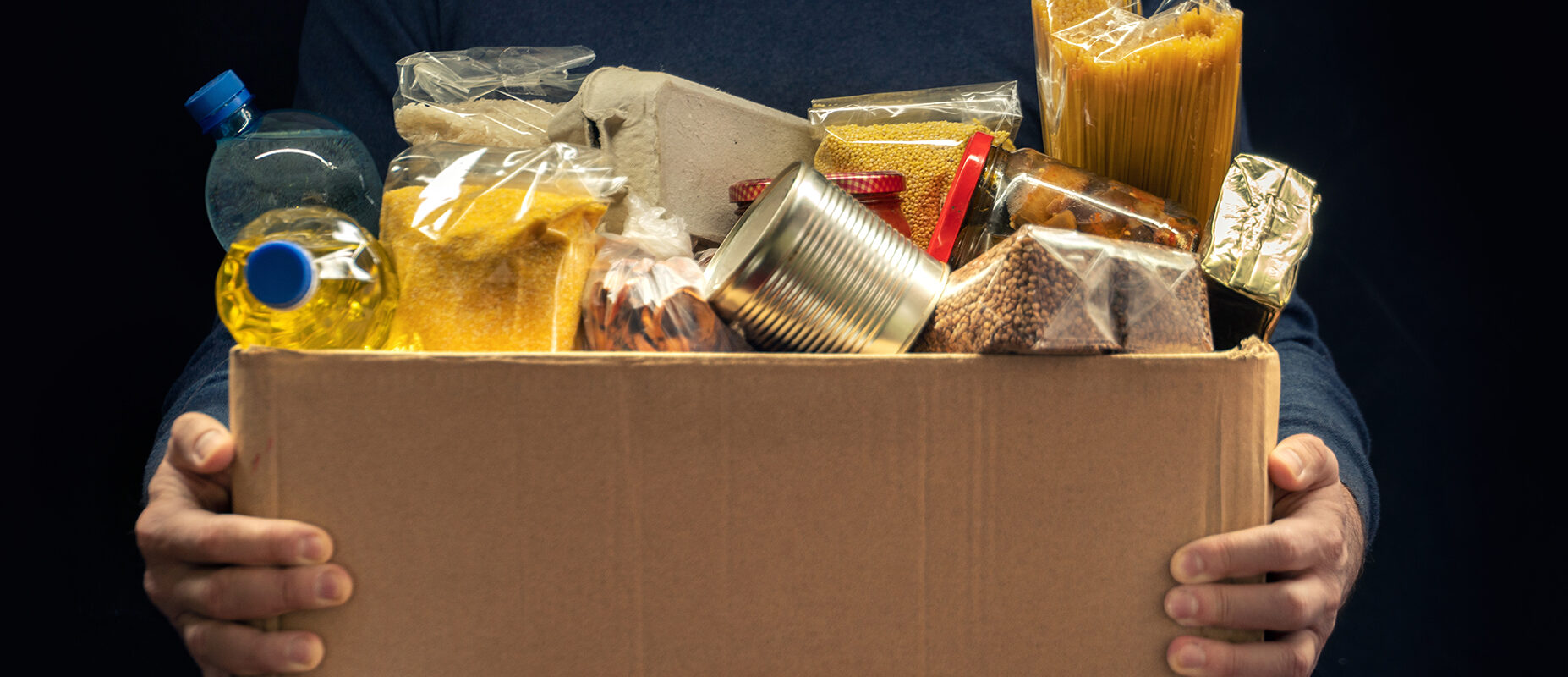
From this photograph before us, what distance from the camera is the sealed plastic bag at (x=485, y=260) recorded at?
0.62m

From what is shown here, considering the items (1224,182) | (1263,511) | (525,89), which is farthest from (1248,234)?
(525,89)

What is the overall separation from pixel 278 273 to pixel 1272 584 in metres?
0.68

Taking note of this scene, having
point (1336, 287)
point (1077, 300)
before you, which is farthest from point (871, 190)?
point (1336, 287)

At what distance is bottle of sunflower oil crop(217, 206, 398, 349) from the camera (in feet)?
1.85

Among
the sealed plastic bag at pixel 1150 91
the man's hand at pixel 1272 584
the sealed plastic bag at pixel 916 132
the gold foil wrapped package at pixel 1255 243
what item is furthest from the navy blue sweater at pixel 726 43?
the man's hand at pixel 1272 584

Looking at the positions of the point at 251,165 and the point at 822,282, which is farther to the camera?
the point at 251,165

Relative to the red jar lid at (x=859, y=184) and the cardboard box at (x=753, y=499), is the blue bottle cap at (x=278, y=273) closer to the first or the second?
the cardboard box at (x=753, y=499)

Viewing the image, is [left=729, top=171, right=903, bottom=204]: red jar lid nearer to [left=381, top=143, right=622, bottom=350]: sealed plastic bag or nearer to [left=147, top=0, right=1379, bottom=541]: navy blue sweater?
[left=381, top=143, right=622, bottom=350]: sealed plastic bag

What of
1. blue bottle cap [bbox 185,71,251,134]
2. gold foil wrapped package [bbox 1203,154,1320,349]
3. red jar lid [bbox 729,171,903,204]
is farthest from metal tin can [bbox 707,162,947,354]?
blue bottle cap [bbox 185,71,251,134]

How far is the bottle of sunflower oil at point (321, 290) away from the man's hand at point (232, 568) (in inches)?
2.9

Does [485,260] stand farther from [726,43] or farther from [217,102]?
[726,43]

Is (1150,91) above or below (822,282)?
above

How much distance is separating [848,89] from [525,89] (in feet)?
1.36

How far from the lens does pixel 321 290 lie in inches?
21.9
